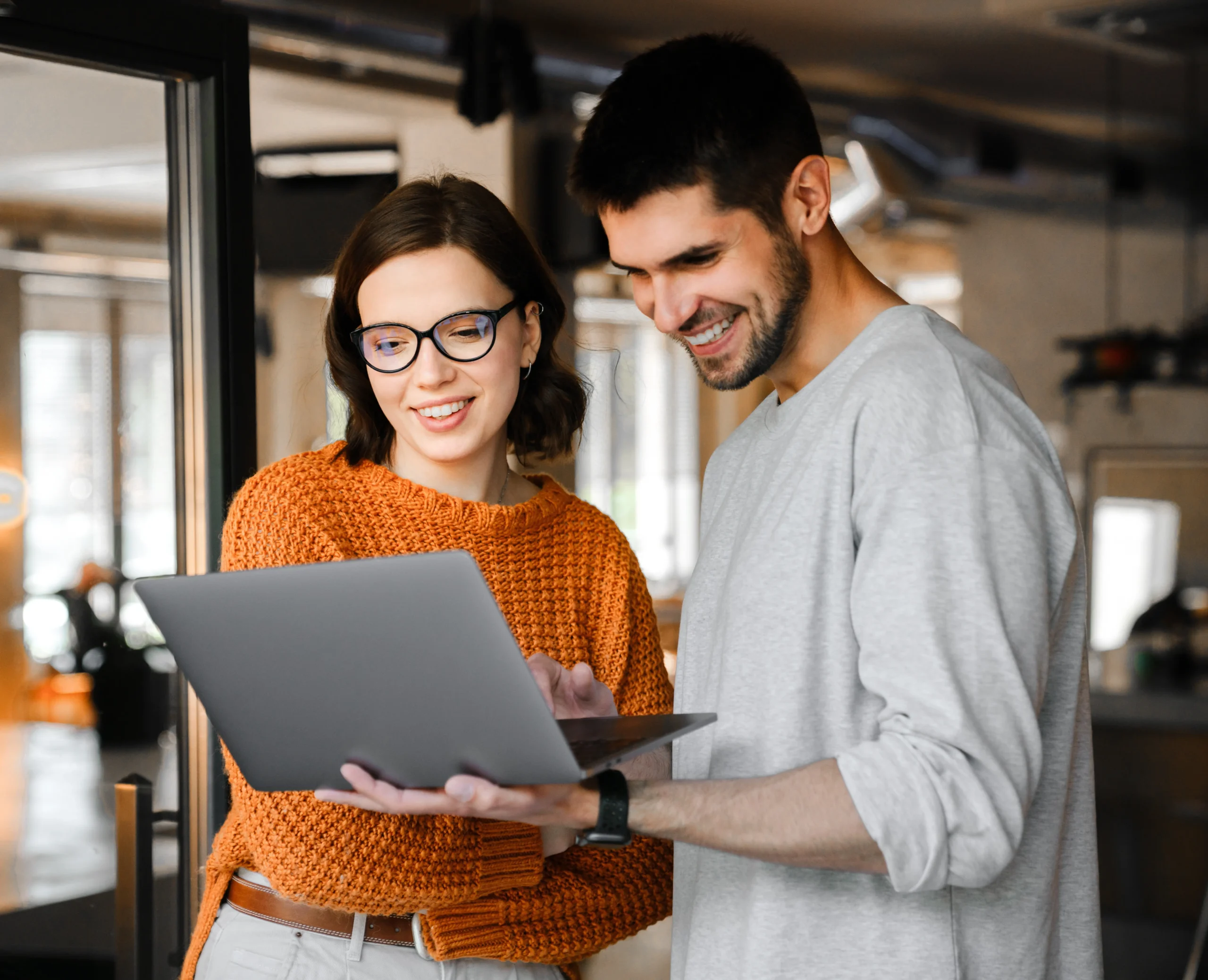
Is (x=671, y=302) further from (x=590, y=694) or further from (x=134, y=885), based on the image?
(x=134, y=885)

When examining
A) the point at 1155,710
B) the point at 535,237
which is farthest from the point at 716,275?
the point at 1155,710

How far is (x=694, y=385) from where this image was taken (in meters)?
8.87

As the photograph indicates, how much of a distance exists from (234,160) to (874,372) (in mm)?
1182

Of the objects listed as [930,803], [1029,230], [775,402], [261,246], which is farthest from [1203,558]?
[930,803]

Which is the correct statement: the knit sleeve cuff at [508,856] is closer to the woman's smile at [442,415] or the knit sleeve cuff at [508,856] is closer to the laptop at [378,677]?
the laptop at [378,677]

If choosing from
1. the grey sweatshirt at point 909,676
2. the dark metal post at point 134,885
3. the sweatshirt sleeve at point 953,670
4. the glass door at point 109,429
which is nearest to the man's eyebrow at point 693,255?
the grey sweatshirt at point 909,676

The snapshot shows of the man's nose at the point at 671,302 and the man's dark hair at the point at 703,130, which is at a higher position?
the man's dark hair at the point at 703,130

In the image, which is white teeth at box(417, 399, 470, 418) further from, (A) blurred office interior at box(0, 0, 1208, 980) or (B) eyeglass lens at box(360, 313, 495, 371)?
(A) blurred office interior at box(0, 0, 1208, 980)

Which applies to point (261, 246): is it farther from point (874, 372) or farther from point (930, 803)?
point (930, 803)

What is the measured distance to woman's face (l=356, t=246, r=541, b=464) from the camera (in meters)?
1.49

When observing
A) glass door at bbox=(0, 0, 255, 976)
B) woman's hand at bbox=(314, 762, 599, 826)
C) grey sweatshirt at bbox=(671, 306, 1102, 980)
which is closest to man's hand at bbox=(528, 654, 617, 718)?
grey sweatshirt at bbox=(671, 306, 1102, 980)

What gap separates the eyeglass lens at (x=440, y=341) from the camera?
4.89ft

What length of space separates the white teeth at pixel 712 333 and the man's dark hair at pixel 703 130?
0.33ft

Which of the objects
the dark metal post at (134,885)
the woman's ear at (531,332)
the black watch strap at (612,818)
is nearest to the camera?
the black watch strap at (612,818)
